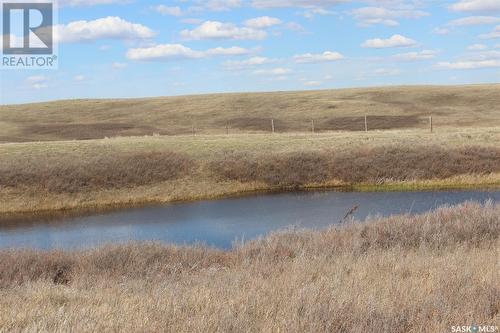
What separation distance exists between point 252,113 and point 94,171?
51.5 metres

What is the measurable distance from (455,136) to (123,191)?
77.1 ft

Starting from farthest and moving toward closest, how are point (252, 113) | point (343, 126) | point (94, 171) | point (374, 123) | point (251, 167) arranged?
point (252, 113)
point (374, 123)
point (343, 126)
point (251, 167)
point (94, 171)

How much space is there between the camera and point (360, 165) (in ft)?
116

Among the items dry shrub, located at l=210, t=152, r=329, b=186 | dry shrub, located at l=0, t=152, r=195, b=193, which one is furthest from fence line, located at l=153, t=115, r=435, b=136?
dry shrub, located at l=0, t=152, r=195, b=193

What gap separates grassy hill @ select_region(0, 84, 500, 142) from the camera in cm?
6844

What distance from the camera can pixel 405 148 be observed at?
37.5 metres

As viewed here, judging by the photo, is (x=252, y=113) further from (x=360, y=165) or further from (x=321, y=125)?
(x=360, y=165)

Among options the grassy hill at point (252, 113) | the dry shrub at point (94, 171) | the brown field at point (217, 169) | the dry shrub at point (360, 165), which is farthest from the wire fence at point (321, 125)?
the dry shrub at point (94, 171)

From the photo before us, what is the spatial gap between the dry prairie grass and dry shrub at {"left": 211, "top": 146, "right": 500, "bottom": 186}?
67.1 feet

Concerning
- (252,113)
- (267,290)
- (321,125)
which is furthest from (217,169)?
(252,113)

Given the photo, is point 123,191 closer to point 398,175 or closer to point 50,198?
point 50,198

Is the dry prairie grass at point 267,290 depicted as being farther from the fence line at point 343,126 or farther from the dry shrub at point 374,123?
the dry shrub at point 374,123

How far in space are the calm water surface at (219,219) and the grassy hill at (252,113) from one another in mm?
35613

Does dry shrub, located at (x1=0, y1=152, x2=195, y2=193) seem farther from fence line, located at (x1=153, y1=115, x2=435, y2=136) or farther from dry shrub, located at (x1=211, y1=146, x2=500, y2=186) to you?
fence line, located at (x1=153, y1=115, x2=435, y2=136)
